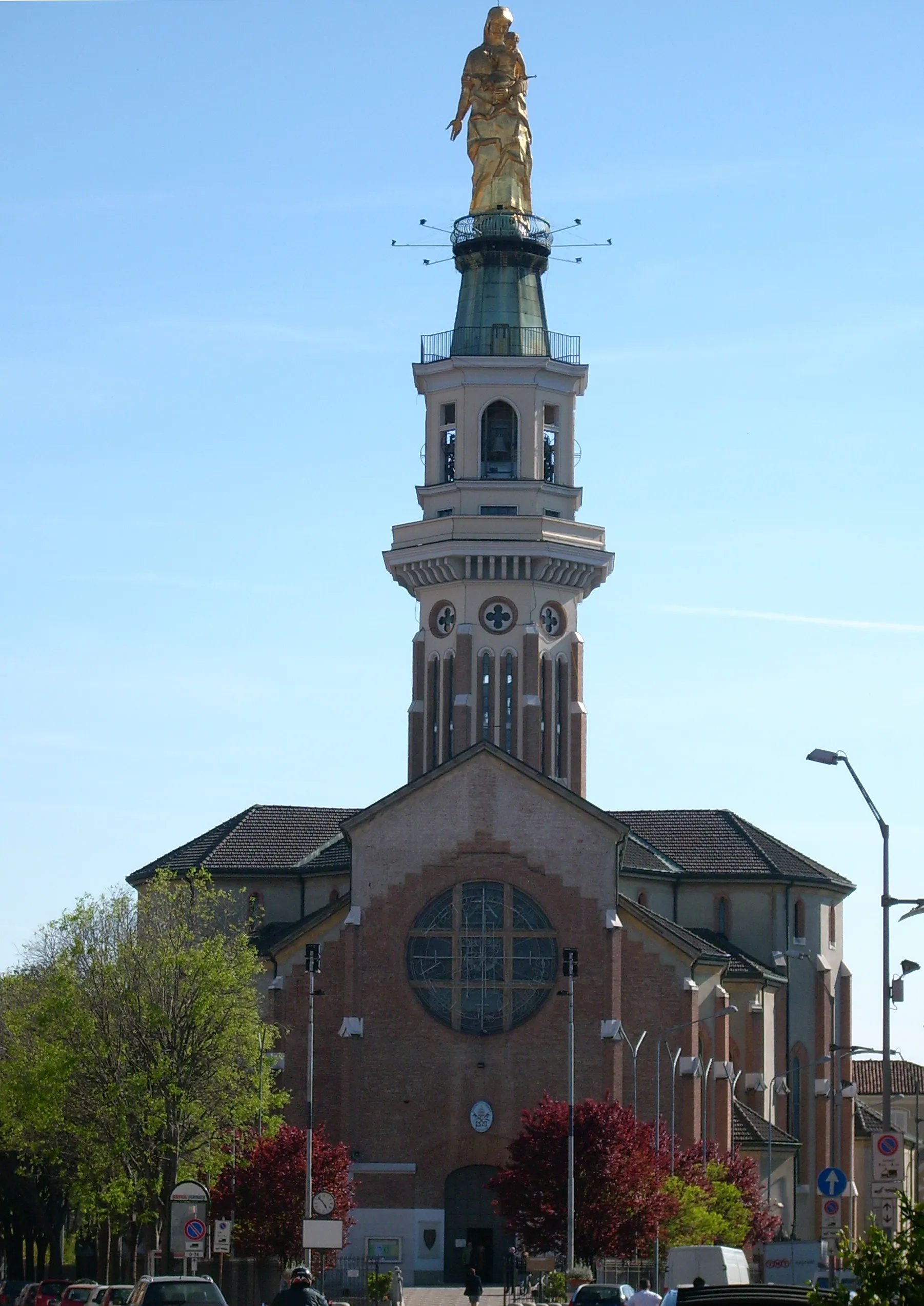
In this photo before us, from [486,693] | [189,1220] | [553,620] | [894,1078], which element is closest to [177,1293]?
[189,1220]

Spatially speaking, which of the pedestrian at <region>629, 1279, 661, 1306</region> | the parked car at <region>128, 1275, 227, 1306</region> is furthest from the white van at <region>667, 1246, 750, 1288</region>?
the parked car at <region>128, 1275, 227, 1306</region>

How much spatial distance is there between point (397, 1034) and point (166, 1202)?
55.2 ft

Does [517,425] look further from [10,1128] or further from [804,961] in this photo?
[10,1128]

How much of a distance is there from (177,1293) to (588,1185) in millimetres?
33082

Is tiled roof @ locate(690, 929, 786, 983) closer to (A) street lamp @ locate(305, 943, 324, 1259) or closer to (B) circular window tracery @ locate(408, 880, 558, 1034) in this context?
(B) circular window tracery @ locate(408, 880, 558, 1034)

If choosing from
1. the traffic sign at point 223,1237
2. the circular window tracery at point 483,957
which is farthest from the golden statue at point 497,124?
the traffic sign at point 223,1237

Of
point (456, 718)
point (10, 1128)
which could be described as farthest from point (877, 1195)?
point (456, 718)

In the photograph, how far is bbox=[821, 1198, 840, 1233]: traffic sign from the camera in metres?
38.7

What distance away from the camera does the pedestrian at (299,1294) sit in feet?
88.0

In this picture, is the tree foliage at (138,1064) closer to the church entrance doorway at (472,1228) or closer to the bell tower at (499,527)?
the church entrance doorway at (472,1228)

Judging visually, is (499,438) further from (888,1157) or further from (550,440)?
(888,1157)

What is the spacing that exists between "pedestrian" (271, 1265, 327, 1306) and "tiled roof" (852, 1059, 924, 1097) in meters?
113

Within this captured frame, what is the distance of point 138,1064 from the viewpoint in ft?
201

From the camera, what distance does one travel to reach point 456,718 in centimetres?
9475
